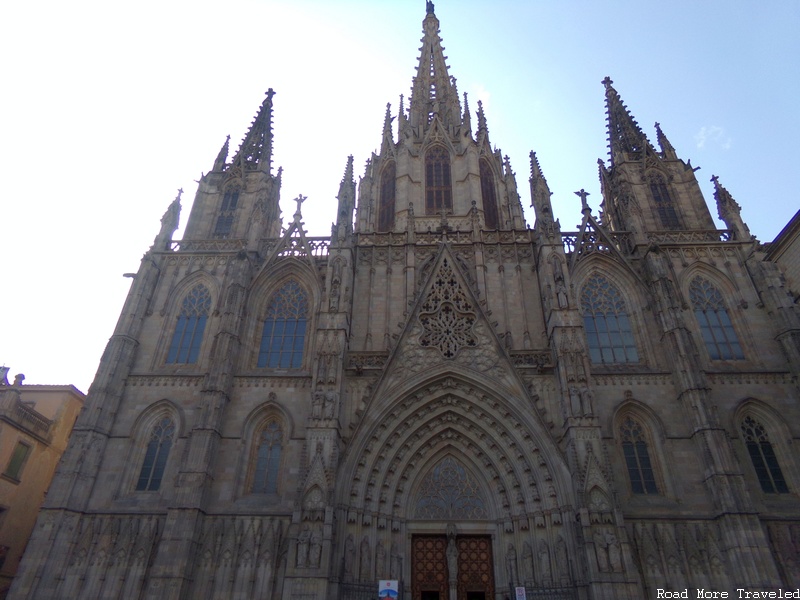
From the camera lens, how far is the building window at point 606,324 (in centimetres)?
2116

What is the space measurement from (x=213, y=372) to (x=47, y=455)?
12514 mm

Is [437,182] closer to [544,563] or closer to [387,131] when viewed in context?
[387,131]

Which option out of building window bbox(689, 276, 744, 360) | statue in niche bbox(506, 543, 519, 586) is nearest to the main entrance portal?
statue in niche bbox(506, 543, 519, 586)

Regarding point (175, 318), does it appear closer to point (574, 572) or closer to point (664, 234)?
point (574, 572)

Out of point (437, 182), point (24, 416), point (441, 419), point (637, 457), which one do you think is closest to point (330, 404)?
point (441, 419)

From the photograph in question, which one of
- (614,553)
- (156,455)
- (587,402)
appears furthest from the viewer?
(156,455)

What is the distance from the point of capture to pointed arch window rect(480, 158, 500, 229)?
2750 cm

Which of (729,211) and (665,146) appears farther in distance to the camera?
(665,146)

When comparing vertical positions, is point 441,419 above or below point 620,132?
below

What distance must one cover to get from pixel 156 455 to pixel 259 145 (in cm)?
1904

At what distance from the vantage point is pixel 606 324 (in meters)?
22.0

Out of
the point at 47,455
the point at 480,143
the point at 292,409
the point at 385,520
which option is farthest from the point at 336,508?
the point at 480,143

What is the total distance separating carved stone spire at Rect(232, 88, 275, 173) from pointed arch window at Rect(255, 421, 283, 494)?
15034 millimetres

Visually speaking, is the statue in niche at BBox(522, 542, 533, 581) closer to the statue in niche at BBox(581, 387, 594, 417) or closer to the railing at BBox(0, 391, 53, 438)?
the statue in niche at BBox(581, 387, 594, 417)
